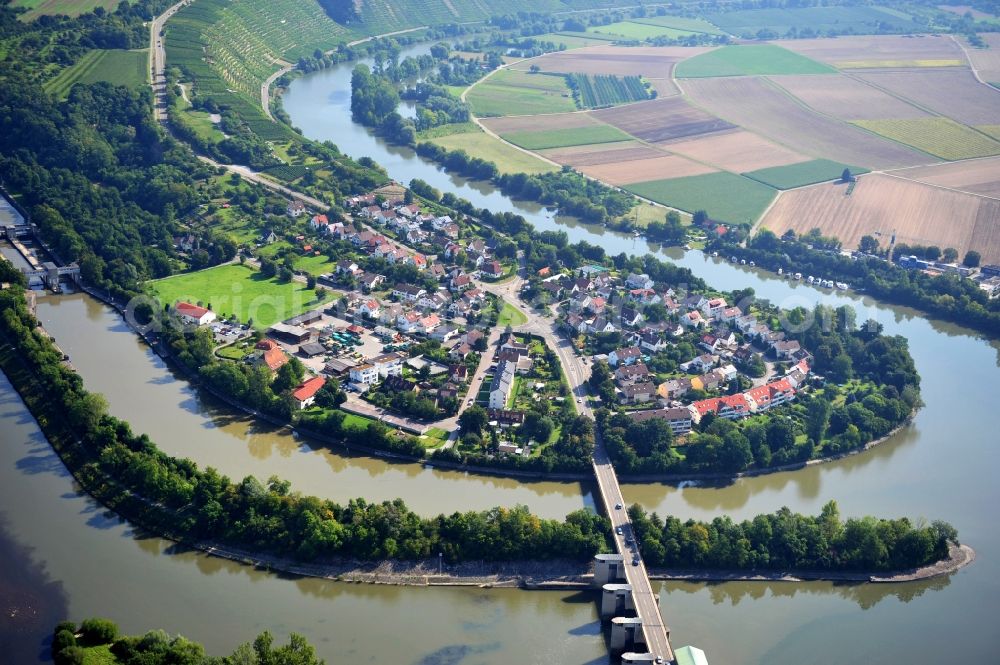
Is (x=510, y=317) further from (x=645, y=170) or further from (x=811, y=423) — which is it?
(x=645, y=170)

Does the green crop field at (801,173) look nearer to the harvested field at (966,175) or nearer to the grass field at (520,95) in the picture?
the harvested field at (966,175)

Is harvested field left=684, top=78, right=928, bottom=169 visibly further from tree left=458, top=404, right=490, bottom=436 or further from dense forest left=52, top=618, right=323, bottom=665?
dense forest left=52, top=618, right=323, bottom=665

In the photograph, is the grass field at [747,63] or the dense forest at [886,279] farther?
the grass field at [747,63]

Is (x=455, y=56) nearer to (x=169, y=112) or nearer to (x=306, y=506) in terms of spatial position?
(x=169, y=112)

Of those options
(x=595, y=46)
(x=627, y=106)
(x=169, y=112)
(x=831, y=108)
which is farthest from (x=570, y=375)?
(x=595, y=46)

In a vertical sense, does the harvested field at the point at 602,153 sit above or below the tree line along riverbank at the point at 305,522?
above

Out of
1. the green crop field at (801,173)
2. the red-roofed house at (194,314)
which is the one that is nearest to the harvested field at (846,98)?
the green crop field at (801,173)
